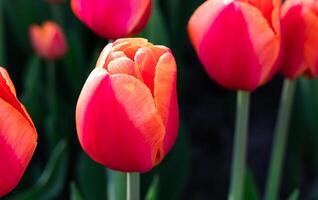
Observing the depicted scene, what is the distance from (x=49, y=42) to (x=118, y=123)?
0.86m

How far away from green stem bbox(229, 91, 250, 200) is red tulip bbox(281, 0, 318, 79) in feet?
0.24

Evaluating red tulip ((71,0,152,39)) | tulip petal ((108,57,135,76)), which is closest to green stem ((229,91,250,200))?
red tulip ((71,0,152,39))

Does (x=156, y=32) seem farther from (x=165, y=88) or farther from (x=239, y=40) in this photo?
(x=165, y=88)

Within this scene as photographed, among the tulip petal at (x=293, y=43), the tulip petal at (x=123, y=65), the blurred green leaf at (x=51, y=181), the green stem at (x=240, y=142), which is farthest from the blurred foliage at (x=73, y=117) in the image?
the tulip petal at (x=123, y=65)

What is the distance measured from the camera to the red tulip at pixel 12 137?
71 centimetres

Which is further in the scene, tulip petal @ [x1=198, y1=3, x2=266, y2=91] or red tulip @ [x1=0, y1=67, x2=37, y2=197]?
tulip petal @ [x1=198, y1=3, x2=266, y2=91]

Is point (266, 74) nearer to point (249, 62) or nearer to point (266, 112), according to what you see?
point (249, 62)

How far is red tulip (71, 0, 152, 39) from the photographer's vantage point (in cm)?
101

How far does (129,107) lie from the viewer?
0.77 m

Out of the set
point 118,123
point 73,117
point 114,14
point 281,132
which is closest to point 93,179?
point 73,117

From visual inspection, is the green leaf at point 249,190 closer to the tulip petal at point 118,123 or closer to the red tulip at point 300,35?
the red tulip at point 300,35

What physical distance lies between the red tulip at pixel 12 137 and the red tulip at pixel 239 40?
0.30 meters

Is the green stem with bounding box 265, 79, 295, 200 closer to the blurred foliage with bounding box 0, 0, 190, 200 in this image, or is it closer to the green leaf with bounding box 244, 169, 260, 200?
the green leaf with bounding box 244, 169, 260, 200

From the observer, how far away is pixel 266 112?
2150mm
